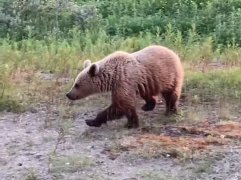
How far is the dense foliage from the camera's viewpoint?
1137 centimetres

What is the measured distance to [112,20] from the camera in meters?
12.1

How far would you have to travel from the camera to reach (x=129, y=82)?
23.0 feet

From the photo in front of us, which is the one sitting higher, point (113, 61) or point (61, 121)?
point (113, 61)

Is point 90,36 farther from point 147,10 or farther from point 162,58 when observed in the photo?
point 162,58

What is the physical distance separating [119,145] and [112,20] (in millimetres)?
6040

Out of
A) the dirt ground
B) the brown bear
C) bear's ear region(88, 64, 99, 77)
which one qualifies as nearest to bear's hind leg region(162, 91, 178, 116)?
the brown bear

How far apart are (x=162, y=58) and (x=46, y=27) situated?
15.5 feet

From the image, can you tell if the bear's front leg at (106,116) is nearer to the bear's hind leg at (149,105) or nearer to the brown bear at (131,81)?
the brown bear at (131,81)

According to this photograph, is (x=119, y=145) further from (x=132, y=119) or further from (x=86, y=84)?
(x=86, y=84)

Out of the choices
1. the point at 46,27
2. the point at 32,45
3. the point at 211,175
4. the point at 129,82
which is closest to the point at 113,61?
the point at 129,82

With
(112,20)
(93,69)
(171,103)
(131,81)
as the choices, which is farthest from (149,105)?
(112,20)

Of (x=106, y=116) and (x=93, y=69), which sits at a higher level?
(x=93, y=69)

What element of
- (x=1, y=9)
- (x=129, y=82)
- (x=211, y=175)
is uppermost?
(x=1, y=9)

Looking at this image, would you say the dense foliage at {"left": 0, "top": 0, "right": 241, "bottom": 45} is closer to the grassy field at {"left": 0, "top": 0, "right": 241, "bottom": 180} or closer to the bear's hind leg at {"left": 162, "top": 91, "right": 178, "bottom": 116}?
the grassy field at {"left": 0, "top": 0, "right": 241, "bottom": 180}
